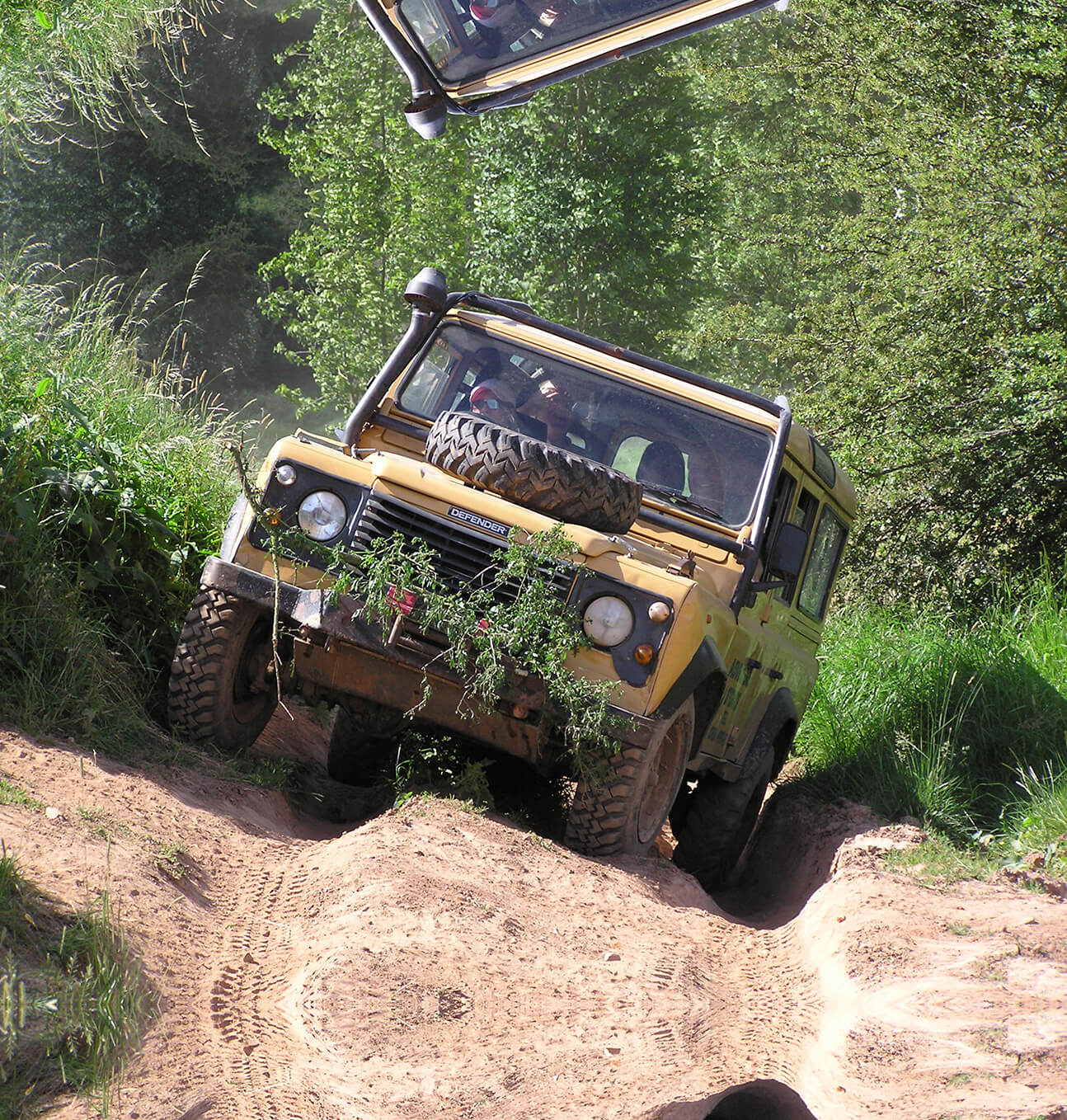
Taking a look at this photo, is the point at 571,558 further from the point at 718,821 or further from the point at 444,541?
the point at 718,821

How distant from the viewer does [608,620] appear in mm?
4910

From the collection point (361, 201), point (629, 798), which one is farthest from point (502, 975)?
point (361, 201)

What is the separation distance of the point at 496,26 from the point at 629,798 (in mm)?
2668

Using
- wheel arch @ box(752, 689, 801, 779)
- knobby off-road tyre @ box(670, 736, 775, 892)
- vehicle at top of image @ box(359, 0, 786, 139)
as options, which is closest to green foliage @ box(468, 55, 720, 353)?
wheel arch @ box(752, 689, 801, 779)

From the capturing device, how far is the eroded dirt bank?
11.0ft

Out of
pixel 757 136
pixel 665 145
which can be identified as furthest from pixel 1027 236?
pixel 757 136

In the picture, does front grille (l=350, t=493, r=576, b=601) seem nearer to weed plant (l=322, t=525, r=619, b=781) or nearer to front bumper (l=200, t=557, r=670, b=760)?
weed plant (l=322, t=525, r=619, b=781)

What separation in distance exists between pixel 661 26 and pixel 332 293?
18.9 meters

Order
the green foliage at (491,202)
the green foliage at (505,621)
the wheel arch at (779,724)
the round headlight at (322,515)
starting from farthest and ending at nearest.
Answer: the green foliage at (491,202), the wheel arch at (779,724), the round headlight at (322,515), the green foliage at (505,621)

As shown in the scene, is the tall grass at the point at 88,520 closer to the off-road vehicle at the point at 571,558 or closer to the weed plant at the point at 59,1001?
the off-road vehicle at the point at 571,558

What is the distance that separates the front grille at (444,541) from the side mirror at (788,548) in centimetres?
129

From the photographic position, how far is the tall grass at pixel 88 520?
5293 mm

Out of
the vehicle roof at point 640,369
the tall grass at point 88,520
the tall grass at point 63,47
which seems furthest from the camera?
the tall grass at point 63,47

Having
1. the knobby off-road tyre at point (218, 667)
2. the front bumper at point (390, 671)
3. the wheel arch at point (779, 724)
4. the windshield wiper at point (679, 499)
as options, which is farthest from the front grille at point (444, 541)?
the wheel arch at point (779, 724)
